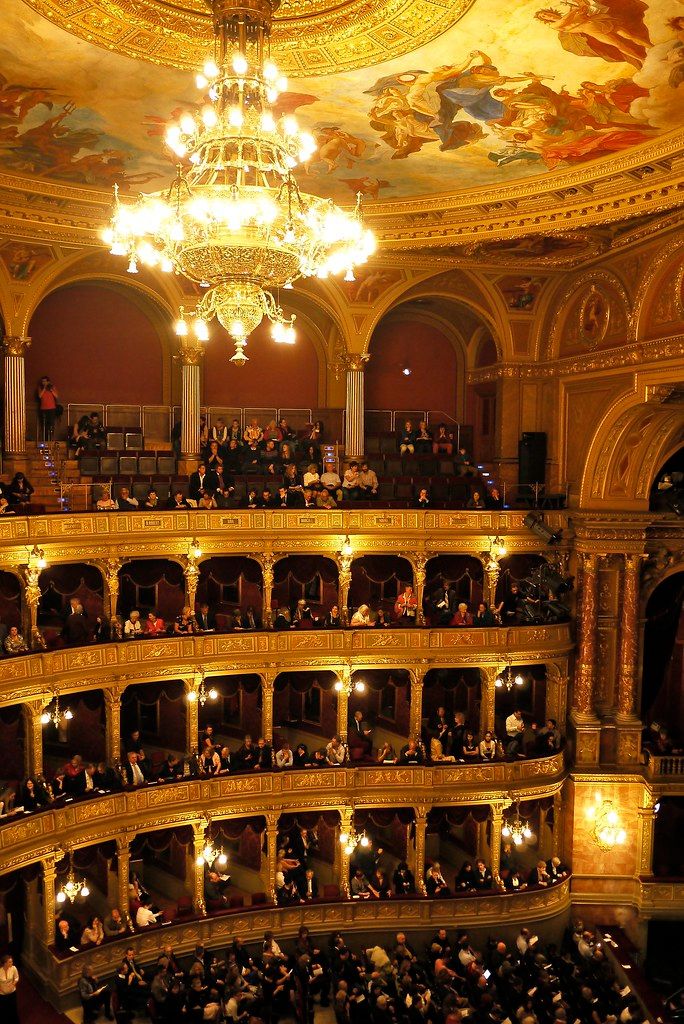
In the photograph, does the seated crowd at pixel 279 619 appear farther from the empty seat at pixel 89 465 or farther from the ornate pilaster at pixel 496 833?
the ornate pilaster at pixel 496 833

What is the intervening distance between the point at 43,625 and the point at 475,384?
12059 mm

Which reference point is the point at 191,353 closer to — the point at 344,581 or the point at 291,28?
the point at 344,581

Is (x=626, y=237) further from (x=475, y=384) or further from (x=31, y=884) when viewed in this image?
(x=31, y=884)

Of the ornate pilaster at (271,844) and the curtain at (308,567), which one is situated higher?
the curtain at (308,567)

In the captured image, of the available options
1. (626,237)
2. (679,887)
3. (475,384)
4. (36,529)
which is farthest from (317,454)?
(679,887)

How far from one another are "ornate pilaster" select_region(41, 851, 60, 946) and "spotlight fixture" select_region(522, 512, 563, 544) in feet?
38.3

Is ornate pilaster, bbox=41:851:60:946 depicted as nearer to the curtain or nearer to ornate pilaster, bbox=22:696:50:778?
ornate pilaster, bbox=22:696:50:778

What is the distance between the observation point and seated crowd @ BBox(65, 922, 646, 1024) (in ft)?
49.6

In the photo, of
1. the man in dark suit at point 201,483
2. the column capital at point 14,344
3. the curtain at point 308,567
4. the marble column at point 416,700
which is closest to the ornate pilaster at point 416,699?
the marble column at point 416,700

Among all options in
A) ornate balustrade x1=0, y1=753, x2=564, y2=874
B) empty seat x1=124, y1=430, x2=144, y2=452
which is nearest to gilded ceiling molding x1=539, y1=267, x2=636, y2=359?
ornate balustrade x1=0, y1=753, x2=564, y2=874

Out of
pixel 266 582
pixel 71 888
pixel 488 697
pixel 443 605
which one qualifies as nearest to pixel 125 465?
pixel 266 582

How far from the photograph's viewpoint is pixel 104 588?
18688mm

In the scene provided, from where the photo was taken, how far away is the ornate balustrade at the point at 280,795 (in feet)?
54.8

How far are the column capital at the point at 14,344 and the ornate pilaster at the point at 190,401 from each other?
364cm
